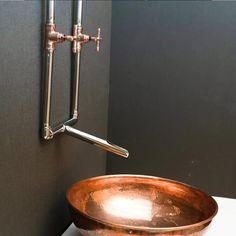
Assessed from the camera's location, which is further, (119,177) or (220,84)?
(220,84)

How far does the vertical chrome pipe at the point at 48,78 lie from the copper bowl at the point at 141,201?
7.4 inches

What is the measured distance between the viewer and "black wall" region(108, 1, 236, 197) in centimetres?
143

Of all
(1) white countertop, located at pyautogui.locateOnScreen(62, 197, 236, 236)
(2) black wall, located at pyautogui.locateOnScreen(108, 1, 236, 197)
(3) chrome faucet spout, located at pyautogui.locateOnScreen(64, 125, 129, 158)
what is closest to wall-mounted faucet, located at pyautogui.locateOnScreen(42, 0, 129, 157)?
(3) chrome faucet spout, located at pyautogui.locateOnScreen(64, 125, 129, 158)

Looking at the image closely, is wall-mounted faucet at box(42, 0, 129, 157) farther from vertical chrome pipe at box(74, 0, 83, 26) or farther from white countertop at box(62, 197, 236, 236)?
white countertop at box(62, 197, 236, 236)

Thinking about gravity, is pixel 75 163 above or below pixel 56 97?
below

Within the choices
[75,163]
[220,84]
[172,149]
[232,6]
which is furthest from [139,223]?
[232,6]

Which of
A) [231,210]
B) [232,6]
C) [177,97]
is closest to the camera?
[231,210]

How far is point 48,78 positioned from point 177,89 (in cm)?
73

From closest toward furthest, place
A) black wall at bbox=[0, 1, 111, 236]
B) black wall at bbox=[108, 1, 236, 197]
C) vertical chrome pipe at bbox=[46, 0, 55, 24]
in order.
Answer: black wall at bbox=[0, 1, 111, 236], vertical chrome pipe at bbox=[46, 0, 55, 24], black wall at bbox=[108, 1, 236, 197]

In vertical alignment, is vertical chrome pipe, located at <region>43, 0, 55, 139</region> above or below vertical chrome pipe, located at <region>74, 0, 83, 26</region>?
below

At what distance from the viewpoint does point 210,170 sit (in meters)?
1.51

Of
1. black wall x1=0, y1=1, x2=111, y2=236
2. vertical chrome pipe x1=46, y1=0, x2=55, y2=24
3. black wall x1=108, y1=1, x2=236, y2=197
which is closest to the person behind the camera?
black wall x1=0, y1=1, x2=111, y2=236

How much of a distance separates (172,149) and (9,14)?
0.98 metres

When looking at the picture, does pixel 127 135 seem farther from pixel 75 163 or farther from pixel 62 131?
pixel 62 131
